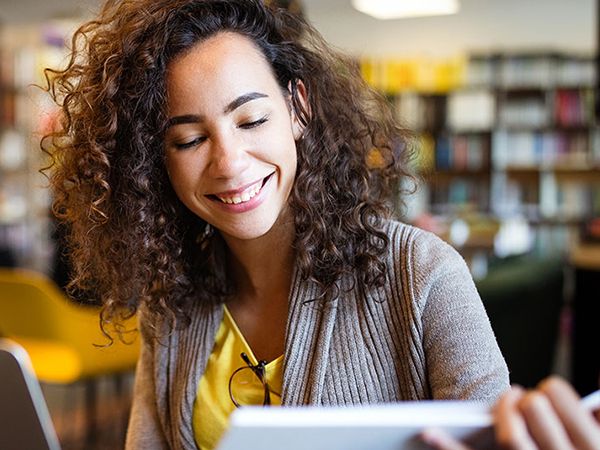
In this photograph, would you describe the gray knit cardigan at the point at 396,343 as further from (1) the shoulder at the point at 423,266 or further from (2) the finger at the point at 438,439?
(2) the finger at the point at 438,439

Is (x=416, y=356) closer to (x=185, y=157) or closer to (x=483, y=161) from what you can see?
(x=185, y=157)

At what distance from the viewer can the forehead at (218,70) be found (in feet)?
4.00

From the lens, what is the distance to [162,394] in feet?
4.90

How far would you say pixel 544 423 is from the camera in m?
0.63

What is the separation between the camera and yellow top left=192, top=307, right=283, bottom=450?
1.36 metres

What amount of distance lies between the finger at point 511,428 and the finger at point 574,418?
0.10 ft

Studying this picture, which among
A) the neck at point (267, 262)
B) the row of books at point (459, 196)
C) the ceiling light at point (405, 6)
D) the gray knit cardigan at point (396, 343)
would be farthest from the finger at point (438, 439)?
the row of books at point (459, 196)

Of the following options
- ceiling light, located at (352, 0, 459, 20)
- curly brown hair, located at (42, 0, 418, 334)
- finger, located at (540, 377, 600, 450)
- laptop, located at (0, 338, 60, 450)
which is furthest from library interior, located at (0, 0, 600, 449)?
finger, located at (540, 377, 600, 450)

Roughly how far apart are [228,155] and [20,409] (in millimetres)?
444

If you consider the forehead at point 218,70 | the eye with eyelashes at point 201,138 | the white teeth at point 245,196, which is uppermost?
the forehead at point 218,70

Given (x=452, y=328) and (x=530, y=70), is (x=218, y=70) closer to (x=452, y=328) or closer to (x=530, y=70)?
(x=452, y=328)

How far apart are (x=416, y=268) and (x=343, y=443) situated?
0.62m

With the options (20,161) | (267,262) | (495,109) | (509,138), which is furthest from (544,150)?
(267,262)

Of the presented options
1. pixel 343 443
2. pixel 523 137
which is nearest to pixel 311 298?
pixel 343 443
